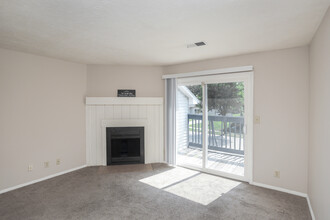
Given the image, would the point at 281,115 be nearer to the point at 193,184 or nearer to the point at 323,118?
the point at 323,118

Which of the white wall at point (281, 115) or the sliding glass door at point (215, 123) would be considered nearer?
the white wall at point (281, 115)

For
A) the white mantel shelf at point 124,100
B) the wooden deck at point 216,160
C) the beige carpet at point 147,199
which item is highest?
the white mantel shelf at point 124,100

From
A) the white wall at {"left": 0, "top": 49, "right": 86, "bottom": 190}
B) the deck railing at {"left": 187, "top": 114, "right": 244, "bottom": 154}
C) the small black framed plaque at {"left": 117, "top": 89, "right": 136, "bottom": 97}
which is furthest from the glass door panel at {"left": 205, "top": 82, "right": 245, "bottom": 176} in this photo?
the white wall at {"left": 0, "top": 49, "right": 86, "bottom": 190}

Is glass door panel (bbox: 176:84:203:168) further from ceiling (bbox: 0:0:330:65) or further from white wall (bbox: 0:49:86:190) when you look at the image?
white wall (bbox: 0:49:86:190)

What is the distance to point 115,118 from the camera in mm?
4551

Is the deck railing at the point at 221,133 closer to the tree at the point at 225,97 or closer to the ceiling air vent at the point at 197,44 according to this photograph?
the tree at the point at 225,97

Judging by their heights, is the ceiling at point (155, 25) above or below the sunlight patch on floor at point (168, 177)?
above

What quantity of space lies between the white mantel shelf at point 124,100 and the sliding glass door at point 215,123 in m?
0.54

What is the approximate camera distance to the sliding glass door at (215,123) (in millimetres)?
3650

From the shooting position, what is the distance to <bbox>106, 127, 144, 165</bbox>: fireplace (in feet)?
14.6

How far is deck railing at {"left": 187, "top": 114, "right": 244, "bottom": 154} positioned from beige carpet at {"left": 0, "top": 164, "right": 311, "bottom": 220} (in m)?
0.62

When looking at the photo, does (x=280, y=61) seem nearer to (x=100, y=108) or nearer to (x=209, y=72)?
(x=209, y=72)

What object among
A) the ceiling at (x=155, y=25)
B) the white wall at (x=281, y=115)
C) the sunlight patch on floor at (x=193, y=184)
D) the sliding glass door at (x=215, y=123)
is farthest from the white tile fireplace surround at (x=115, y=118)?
the white wall at (x=281, y=115)

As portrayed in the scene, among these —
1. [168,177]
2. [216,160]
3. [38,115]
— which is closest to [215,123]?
[216,160]
